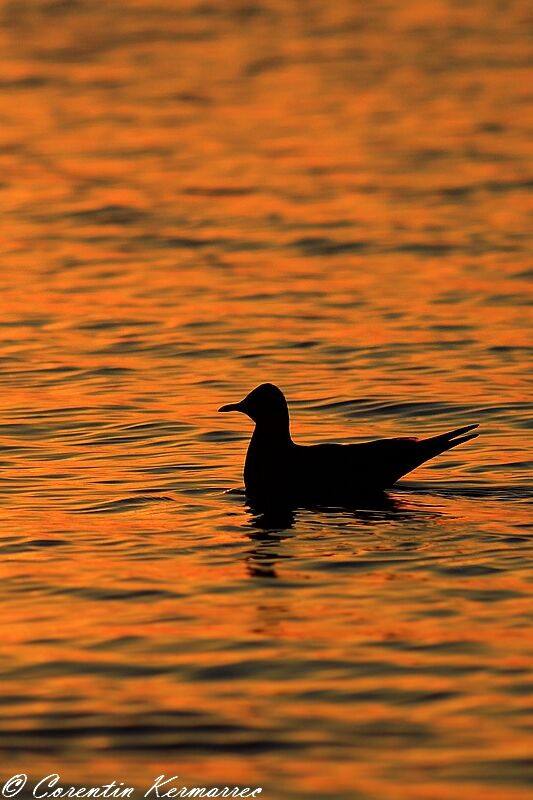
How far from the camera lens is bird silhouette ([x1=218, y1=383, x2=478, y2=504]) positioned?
47.7 ft

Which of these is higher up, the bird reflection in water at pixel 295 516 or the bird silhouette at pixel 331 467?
the bird silhouette at pixel 331 467

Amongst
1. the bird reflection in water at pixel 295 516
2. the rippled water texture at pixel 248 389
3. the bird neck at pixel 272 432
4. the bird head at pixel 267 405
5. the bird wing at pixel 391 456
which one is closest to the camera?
the rippled water texture at pixel 248 389

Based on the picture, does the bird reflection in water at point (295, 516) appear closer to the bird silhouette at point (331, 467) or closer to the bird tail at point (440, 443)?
the bird silhouette at point (331, 467)

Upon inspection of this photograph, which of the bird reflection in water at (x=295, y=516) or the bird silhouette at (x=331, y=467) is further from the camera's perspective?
the bird silhouette at (x=331, y=467)

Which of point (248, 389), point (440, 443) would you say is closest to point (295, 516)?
point (440, 443)

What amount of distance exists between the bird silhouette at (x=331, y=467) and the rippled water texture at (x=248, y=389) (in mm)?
295

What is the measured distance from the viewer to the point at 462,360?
760 inches

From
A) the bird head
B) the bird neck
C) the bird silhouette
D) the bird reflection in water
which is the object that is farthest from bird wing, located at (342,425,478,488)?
the bird head

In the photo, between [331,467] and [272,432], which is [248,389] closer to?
[272,432]

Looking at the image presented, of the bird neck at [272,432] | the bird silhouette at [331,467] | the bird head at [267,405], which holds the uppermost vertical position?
the bird head at [267,405]

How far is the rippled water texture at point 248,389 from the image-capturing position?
9.66 metres

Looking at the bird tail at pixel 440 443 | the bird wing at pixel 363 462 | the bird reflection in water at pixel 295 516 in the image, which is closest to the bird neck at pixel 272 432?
the bird wing at pixel 363 462

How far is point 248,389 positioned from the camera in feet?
59.8

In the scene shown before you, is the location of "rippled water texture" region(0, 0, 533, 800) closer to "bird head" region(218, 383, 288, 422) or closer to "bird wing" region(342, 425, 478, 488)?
"bird wing" region(342, 425, 478, 488)
